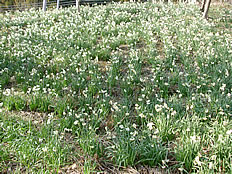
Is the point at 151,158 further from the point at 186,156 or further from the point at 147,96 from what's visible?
the point at 147,96

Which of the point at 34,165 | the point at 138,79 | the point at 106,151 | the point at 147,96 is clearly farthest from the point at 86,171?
the point at 138,79

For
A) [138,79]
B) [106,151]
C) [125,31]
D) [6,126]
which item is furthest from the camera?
[125,31]

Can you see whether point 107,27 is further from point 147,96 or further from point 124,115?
point 124,115

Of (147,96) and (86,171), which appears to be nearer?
(86,171)

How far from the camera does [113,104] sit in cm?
425

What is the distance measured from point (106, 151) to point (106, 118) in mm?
852

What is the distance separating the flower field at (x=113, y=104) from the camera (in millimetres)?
3020

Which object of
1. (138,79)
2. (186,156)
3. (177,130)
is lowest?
(186,156)

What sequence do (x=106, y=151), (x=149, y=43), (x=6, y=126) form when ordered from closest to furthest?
(x=106, y=151)
(x=6, y=126)
(x=149, y=43)

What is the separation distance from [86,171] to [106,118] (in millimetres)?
1297

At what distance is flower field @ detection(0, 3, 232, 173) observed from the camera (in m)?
3.02

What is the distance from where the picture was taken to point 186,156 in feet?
9.73

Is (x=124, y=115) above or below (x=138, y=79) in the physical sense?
below

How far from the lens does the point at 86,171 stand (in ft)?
9.23
